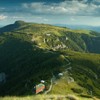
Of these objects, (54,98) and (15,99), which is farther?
(54,98)

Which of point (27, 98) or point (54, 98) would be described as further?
point (54, 98)

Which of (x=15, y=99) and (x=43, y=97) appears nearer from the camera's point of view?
(x=15, y=99)

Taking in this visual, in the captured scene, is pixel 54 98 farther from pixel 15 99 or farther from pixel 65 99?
pixel 15 99

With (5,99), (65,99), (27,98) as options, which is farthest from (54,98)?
(5,99)

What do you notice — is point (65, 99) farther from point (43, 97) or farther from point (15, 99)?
point (15, 99)

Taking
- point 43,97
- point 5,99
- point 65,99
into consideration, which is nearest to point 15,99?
point 5,99

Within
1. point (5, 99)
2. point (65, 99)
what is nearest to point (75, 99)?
point (65, 99)

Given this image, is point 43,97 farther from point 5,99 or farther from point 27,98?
point 5,99
